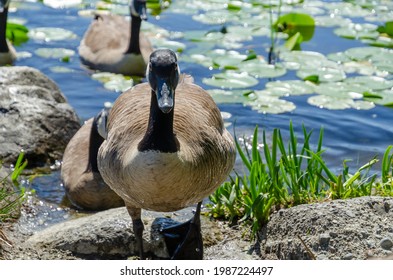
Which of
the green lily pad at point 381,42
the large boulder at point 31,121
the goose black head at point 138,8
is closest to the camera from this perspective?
the large boulder at point 31,121

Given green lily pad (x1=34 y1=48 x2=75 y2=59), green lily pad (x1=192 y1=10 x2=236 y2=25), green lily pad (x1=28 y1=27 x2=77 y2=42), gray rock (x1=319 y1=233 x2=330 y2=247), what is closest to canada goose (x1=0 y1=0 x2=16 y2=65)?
green lily pad (x1=34 y1=48 x2=75 y2=59)

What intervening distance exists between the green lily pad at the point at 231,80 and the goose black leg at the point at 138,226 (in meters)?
4.66

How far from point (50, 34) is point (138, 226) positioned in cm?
727

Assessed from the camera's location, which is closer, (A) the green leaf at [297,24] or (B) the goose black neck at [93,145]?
(B) the goose black neck at [93,145]

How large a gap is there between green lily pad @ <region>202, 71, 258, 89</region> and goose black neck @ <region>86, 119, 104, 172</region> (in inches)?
99.7

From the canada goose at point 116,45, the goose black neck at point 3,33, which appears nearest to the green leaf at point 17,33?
the goose black neck at point 3,33

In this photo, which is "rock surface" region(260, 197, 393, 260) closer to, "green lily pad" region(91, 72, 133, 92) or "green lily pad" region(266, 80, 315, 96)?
"green lily pad" region(266, 80, 315, 96)

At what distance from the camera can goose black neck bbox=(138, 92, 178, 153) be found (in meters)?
5.71

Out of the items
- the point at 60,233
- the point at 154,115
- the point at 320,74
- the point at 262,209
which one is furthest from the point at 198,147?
the point at 320,74

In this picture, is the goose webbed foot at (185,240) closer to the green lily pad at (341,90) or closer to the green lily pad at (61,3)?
the green lily pad at (341,90)

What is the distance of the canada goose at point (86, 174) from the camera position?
858cm

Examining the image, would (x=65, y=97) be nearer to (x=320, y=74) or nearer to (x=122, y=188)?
(x=320, y=74)

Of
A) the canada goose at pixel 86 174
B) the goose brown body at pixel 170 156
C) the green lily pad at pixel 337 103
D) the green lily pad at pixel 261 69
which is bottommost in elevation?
the canada goose at pixel 86 174
